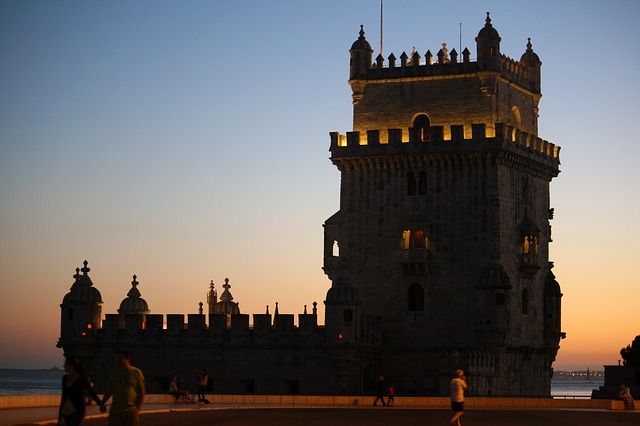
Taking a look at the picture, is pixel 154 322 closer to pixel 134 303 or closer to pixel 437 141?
pixel 134 303

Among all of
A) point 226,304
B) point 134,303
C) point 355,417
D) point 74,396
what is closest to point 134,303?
point 134,303

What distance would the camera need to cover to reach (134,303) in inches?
3639

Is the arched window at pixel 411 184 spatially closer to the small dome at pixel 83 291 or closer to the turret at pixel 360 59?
the turret at pixel 360 59

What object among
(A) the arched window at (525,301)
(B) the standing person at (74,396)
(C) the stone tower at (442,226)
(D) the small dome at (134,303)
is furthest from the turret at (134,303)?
(B) the standing person at (74,396)

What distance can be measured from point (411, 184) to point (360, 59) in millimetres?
8541

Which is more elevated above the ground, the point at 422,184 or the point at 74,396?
the point at 422,184

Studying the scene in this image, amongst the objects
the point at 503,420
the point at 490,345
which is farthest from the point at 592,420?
the point at 490,345

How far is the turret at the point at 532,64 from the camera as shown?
9025 cm

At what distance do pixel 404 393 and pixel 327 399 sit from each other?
48.7 feet

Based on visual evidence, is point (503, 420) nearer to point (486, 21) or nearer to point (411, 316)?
point (411, 316)

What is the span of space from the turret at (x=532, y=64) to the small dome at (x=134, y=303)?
27733 mm

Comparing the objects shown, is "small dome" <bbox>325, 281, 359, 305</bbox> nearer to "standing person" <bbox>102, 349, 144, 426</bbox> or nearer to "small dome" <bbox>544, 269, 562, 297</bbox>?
"small dome" <bbox>544, 269, 562, 297</bbox>

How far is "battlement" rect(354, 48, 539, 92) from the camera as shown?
84.3 meters

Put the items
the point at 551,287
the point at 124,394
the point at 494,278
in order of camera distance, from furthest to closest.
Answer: the point at 551,287 → the point at 494,278 → the point at 124,394
